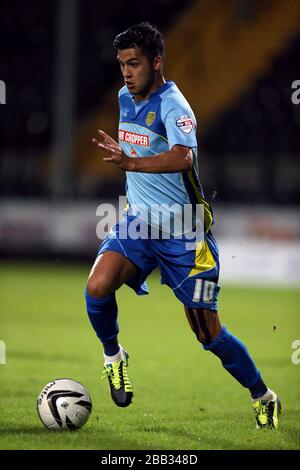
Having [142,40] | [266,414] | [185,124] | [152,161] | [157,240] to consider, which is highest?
[142,40]

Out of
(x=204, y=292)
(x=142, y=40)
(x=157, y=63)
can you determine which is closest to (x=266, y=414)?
(x=204, y=292)

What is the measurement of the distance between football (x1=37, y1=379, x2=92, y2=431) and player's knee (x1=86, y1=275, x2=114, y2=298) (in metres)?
0.56

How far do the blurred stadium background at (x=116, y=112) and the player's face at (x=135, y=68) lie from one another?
35.7ft

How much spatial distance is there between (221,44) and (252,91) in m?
1.51

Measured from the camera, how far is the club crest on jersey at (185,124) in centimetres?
504

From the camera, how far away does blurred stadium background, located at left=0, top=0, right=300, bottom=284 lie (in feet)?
57.8

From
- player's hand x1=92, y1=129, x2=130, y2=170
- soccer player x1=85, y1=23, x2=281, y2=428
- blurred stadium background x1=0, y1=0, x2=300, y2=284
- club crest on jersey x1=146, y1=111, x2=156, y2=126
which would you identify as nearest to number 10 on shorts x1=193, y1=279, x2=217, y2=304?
soccer player x1=85, y1=23, x2=281, y2=428

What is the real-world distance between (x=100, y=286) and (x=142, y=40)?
143cm

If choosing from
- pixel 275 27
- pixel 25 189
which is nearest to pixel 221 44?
pixel 275 27

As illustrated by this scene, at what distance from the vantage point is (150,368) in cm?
782

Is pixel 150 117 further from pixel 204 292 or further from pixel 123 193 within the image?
pixel 123 193
